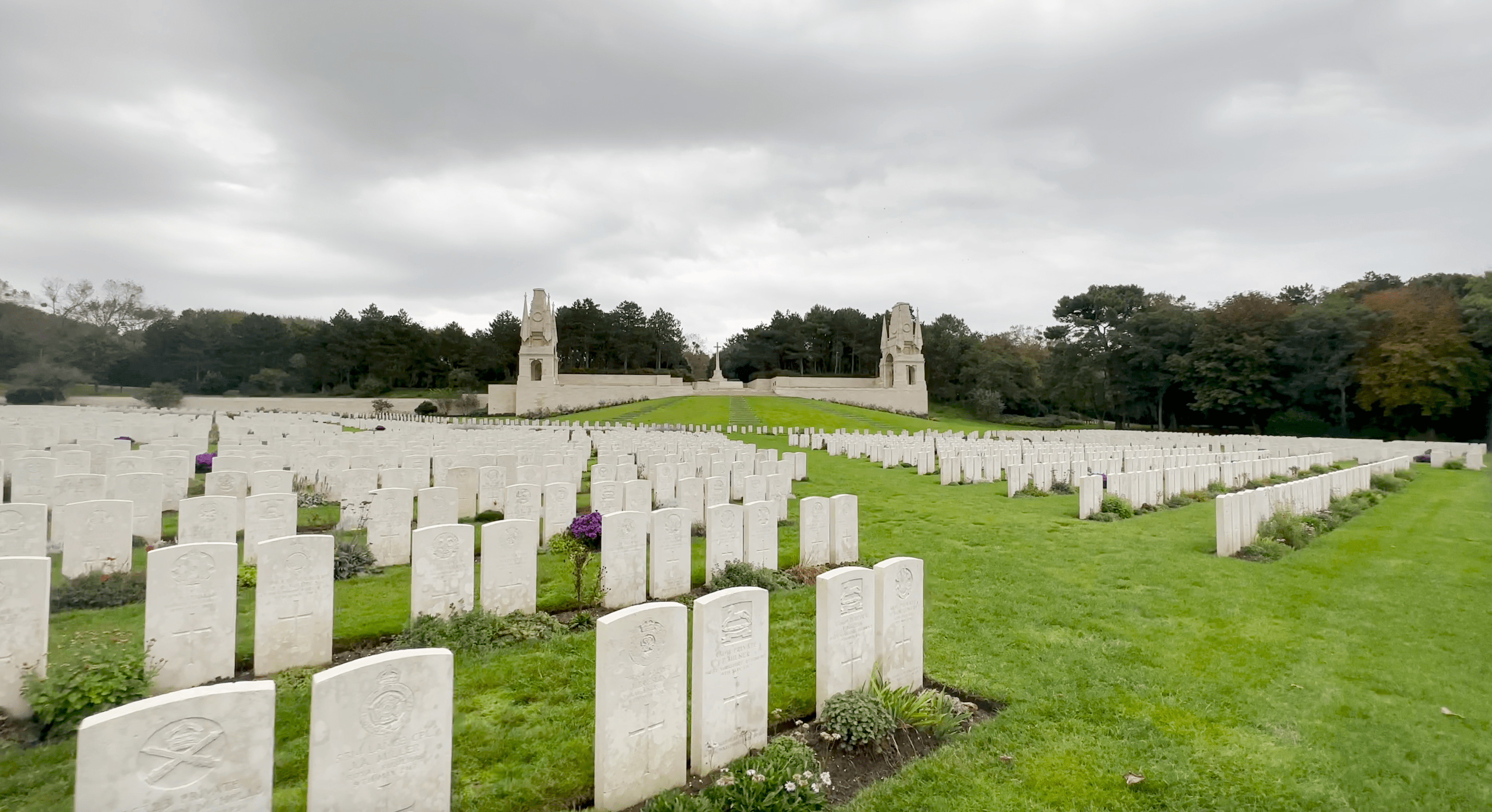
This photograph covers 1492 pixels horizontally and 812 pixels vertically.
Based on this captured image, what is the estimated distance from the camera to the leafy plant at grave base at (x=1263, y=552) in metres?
8.89

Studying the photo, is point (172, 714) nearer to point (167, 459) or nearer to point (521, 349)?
point (167, 459)

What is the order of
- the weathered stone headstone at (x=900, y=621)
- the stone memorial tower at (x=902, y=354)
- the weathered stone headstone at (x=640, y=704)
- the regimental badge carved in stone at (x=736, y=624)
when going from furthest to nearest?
the stone memorial tower at (x=902, y=354)
the weathered stone headstone at (x=900, y=621)
the regimental badge carved in stone at (x=736, y=624)
the weathered stone headstone at (x=640, y=704)

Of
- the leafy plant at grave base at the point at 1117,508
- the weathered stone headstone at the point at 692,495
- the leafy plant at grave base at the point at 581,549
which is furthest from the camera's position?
the leafy plant at grave base at the point at 1117,508

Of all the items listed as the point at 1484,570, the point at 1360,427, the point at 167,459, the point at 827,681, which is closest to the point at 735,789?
the point at 827,681

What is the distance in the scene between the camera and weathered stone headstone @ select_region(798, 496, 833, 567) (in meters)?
7.82

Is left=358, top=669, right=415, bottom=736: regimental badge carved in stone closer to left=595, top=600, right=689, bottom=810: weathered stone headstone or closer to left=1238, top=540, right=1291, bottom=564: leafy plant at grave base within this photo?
left=595, top=600, right=689, bottom=810: weathered stone headstone

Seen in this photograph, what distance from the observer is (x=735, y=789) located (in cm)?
329

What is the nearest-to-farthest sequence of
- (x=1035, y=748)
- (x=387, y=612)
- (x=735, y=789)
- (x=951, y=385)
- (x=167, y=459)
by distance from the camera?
(x=735, y=789) → (x=1035, y=748) → (x=387, y=612) → (x=167, y=459) → (x=951, y=385)

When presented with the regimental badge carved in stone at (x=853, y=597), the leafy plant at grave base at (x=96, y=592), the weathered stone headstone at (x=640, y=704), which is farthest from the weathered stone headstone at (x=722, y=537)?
the leafy plant at grave base at (x=96, y=592)

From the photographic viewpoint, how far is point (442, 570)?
561 centimetres

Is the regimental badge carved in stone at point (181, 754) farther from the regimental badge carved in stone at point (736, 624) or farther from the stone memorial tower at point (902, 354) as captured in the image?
the stone memorial tower at point (902, 354)

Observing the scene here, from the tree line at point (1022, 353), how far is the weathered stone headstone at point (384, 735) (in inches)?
1972

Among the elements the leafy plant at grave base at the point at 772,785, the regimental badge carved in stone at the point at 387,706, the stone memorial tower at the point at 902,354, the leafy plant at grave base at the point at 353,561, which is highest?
the stone memorial tower at the point at 902,354

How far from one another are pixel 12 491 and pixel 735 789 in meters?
11.3
